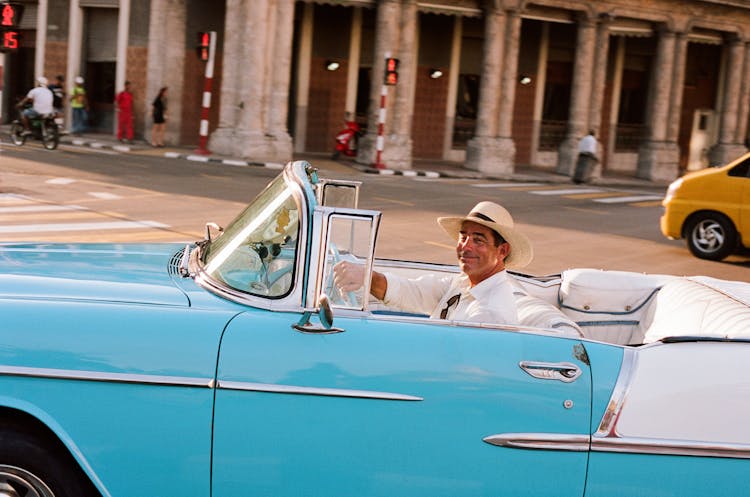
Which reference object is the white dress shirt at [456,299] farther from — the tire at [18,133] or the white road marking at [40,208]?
the tire at [18,133]

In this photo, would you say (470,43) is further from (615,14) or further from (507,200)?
(507,200)

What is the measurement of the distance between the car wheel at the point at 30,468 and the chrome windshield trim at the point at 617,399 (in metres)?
1.85

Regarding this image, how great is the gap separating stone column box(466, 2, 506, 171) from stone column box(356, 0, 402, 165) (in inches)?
134

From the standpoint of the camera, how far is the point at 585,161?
1249 inches

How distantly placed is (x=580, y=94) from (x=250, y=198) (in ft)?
60.7

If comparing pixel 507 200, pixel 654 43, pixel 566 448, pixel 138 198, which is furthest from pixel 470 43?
pixel 566 448

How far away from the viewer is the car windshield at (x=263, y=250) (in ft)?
13.6

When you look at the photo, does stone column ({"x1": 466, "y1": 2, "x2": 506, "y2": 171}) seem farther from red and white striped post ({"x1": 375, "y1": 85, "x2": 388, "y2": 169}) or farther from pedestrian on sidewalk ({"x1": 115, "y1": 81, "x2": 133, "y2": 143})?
pedestrian on sidewalk ({"x1": 115, "y1": 81, "x2": 133, "y2": 143})

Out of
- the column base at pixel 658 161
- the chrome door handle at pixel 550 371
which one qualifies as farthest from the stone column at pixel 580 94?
the chrome door handle at pixel 550 371

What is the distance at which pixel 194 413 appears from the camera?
3.66 m

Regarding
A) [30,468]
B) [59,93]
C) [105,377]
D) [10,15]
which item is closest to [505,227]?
[105,377]

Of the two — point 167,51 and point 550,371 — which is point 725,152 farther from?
point 550,371

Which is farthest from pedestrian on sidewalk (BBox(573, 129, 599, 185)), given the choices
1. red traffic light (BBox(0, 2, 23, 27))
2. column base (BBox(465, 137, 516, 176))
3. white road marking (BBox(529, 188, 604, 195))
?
red traffic light (BBox(0, 2, 23, 27))

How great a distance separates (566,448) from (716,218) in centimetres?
1307
